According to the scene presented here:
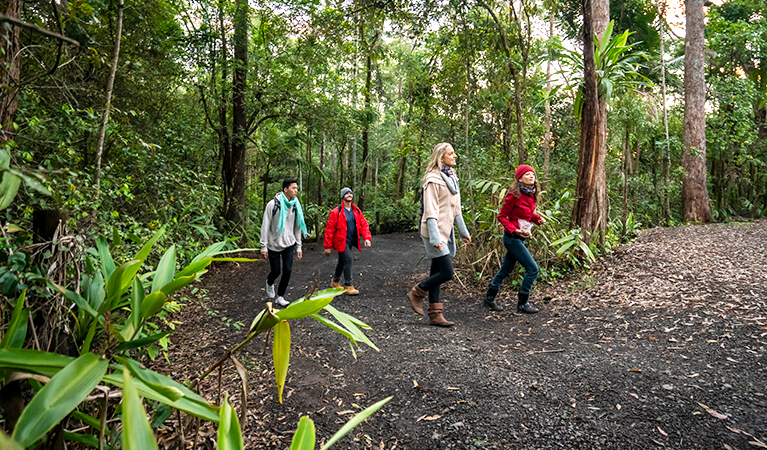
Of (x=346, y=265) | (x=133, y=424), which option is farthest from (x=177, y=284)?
(x=346, y=265)

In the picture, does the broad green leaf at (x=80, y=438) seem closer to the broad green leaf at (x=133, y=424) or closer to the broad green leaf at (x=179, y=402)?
the broad green leaf at (x=179, y=402)

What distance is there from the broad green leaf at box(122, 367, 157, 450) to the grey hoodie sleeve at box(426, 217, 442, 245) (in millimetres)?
3599

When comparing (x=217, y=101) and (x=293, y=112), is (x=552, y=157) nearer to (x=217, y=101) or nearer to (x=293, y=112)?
(x=293, y=112)

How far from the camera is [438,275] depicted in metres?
4.57

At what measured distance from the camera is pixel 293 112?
10102 mm

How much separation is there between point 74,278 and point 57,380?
123 centimetres

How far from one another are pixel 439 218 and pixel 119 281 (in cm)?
337

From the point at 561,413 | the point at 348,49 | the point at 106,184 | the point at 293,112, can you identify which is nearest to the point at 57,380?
the point at 561,413

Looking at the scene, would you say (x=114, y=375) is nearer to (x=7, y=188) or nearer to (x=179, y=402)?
(x=179, y=402)

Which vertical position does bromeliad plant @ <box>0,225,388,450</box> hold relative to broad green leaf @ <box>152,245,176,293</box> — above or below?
below

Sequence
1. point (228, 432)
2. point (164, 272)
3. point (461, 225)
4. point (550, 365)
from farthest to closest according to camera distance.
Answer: point (461, 225) → point (550, 365) → point (164, 272) → point (228, 432)

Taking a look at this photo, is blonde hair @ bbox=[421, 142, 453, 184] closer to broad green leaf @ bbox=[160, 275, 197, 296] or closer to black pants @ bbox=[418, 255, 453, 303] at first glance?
black pants @ bbox=[418, 255, 453, 303]

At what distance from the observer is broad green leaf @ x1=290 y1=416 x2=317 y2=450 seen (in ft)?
4.09

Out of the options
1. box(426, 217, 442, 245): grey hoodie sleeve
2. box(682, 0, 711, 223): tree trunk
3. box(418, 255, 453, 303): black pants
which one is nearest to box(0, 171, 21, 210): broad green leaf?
box(426, 217, 442, 245): grey hoodie sleeve
